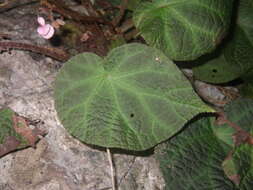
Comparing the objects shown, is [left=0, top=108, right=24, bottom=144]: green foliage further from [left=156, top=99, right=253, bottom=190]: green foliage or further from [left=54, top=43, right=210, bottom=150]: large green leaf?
[left=156, top=99, right=253, bottom=190]: green foliage

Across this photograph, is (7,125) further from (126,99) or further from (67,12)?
(67,12)

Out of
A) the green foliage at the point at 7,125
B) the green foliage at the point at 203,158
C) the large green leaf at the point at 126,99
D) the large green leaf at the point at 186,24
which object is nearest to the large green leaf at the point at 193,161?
the green foliage at the point at 203,158

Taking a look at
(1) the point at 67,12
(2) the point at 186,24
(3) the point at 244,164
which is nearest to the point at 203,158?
(3) the point at 244,164

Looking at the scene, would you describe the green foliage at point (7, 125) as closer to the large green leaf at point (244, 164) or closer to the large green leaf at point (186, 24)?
the large green leaf at point (186, 24)

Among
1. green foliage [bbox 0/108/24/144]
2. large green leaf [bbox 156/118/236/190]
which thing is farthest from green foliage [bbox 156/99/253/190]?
green foliage [bbox 0/108/24/144]

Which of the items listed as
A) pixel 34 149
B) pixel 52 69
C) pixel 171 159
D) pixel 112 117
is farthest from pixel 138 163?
pixel 52 69
